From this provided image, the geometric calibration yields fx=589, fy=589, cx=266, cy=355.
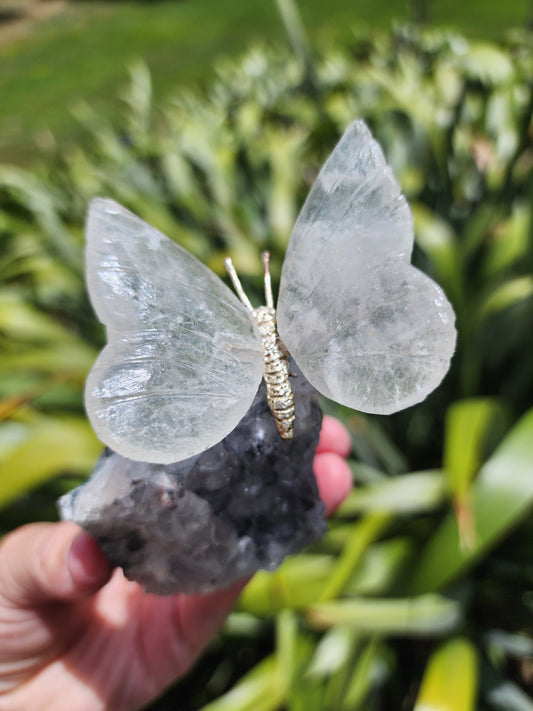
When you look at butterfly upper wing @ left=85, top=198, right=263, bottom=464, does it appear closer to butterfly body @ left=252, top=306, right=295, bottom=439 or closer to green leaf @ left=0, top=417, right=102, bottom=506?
butterfly body @ left=252, top=306, right=295, bottom=439

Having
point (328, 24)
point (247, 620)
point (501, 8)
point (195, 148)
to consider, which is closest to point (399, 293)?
point (247, 620)

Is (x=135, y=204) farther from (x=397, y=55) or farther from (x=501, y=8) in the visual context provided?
(x=501, y=8)

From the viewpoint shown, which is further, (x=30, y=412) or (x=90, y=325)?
(x=90, y=325)

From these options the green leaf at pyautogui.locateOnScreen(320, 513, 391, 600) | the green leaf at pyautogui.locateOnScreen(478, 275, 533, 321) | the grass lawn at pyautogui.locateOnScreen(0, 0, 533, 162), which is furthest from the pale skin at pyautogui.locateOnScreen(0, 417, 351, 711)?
the grass lawn at pyautogui.locateOnScreen(0, 0, 533, 162)

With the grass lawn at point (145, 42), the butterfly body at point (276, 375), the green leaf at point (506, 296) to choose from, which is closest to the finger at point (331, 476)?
the butterfly body at point (276, 375)

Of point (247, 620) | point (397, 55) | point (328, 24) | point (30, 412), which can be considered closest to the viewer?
point (247, 620)

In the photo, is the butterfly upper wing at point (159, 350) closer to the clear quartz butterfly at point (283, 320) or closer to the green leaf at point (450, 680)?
the clear quartz butterfly at point (283, 320)
